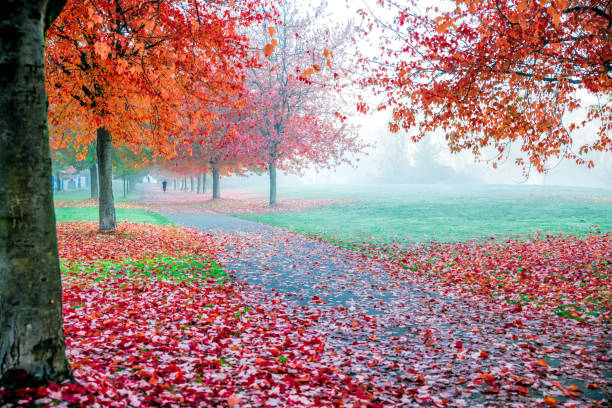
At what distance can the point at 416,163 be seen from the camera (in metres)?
88.6

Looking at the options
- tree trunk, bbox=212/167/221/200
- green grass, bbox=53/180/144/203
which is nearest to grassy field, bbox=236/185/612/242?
tree trunk, bbox=212/167/221/200

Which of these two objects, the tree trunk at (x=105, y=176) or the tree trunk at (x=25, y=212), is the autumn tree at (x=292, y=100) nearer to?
the tree trunk at (x=105, y=176)

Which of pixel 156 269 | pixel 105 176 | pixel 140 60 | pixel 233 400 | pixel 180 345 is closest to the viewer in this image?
pixel 233 400

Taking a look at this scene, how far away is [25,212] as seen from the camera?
3.72 meters

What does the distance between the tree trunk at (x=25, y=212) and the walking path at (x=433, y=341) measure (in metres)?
3.68

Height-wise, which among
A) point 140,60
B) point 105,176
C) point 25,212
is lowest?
point 25,212

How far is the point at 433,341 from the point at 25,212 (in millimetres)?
5895

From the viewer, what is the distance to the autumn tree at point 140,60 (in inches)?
420

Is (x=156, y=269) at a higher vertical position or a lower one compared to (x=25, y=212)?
lower

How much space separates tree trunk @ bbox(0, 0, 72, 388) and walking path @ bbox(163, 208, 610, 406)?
3681mm

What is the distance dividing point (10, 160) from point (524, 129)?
37.1ft

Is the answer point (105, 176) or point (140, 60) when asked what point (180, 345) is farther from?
point (105, 176)

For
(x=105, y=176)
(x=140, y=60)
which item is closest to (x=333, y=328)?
(x=140, y=60)

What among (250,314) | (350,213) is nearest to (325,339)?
Result: (250,314)
